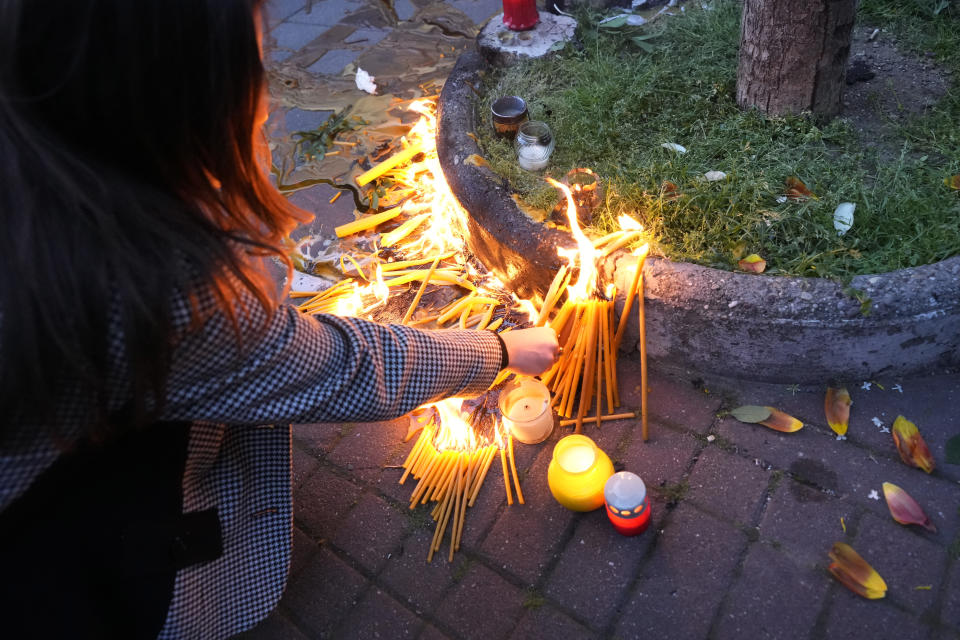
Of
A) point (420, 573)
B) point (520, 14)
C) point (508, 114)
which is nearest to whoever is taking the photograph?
point (420, 573)

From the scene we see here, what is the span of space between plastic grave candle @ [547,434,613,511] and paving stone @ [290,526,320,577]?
0.81m

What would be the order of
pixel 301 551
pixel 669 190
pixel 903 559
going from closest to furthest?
pixel 903 559
pixel 301 551
pixel 669 190

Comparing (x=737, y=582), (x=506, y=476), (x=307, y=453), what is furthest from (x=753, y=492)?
(x=307, y=453)

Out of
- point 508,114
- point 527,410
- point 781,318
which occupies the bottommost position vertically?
point 527,410

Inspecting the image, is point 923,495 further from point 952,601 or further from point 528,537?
point 528,537

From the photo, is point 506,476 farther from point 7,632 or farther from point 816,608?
point 7,632

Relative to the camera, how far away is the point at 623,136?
3170 millimetres

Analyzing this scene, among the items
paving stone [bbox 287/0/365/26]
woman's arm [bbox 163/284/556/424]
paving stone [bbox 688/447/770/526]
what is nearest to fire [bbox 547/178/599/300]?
woman's arm [bbox 163/284/556/424]

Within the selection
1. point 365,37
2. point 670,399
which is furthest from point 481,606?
point 365,37

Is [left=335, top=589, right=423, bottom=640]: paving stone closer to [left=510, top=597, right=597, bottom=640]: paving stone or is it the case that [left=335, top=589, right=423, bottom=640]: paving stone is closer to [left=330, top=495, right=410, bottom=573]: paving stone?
[left=330, top=495, right=410, bottom=573]: paving stone

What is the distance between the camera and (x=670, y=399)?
2615 millimetres

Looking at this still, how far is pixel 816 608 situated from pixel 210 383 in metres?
1.70

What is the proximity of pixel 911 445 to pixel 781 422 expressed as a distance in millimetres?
385

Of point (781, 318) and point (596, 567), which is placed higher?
point (781, 318)
